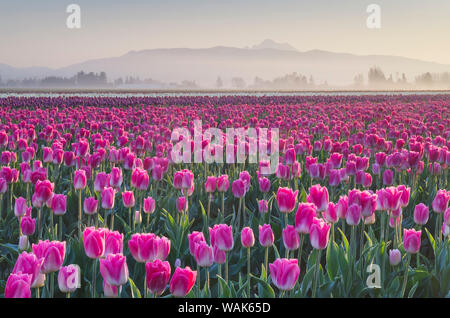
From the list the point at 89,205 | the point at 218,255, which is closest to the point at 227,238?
the point at 218,255

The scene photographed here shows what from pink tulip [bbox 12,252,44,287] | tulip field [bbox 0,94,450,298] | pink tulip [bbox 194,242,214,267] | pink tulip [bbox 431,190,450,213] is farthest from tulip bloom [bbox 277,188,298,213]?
pink tulip [bbox 12,252,44,287]

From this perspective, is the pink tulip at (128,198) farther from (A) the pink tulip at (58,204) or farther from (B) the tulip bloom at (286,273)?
(B) the tulip bloom at (286,273)

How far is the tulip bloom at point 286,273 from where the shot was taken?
2.06m

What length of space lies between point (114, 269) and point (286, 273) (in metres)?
0.75

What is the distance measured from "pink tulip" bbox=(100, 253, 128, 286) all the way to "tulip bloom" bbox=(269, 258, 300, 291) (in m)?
0.68

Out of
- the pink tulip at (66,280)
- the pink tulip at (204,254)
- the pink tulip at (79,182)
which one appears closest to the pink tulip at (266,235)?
the pink tulip at (204,254)

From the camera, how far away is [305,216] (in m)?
2.54

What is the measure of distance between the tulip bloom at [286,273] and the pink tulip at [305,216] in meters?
0.50

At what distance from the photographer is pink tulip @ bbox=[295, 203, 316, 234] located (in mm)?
2518

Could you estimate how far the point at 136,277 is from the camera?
3.07 m

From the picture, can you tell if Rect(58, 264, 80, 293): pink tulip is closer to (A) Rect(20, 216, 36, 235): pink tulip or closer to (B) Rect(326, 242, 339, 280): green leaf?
(A) Rect(20, 216, 36, 235): pink tulip
